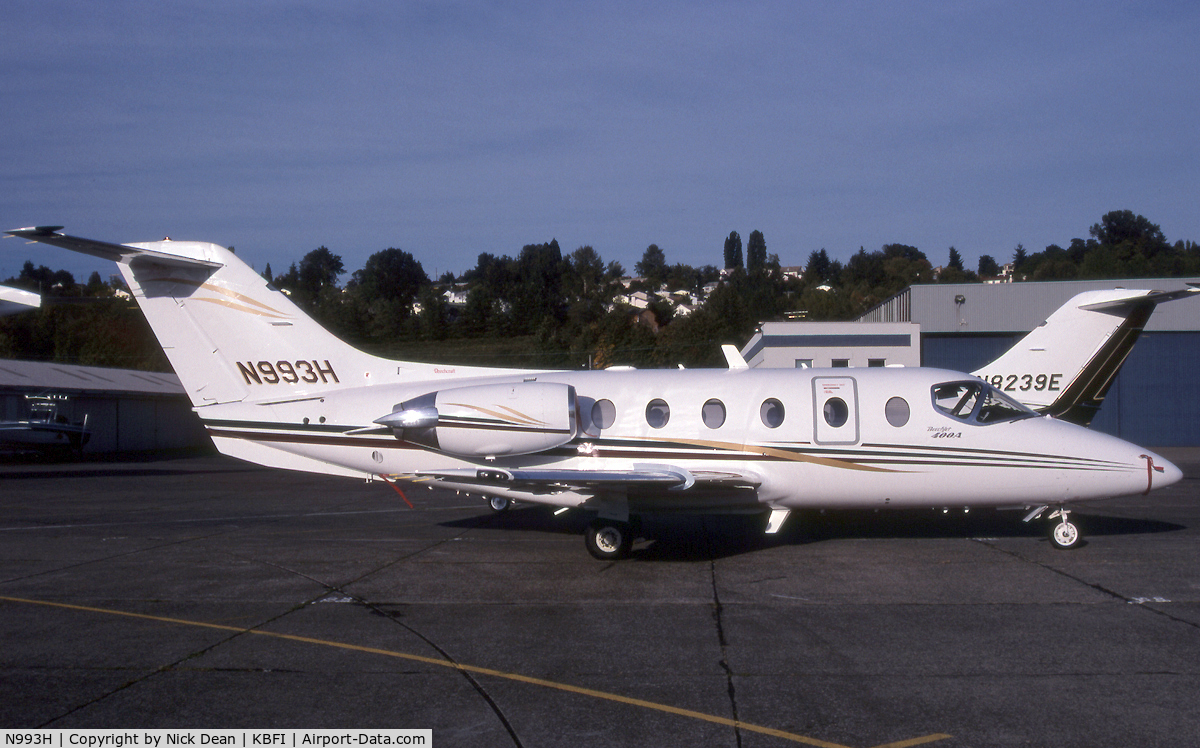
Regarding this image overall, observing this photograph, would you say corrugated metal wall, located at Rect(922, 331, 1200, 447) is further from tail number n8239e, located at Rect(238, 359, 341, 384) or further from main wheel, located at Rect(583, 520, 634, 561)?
tail number n8239e, located at Rect(238, 359, 341, 384)

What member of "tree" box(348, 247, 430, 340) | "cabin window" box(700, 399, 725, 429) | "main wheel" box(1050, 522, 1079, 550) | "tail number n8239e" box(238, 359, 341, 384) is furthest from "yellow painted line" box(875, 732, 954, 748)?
"tree" box(348, 247, 430, 340)

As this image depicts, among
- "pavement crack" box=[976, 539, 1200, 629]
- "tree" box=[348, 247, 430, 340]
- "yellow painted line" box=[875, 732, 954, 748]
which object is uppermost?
"tree" box=[348, 247, 430, 340]

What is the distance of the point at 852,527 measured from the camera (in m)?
15.4

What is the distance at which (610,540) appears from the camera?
12398 mm

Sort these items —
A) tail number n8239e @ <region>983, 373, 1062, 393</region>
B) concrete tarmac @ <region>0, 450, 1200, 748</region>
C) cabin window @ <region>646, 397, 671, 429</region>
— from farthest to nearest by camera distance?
tail number n8239e @ <region>983, 373, 1062, 393</region> → cabin window @ <region>646, 397, 671, 429</region> → concrete tarmac @ <region>0, 450, 1200, 748</region>

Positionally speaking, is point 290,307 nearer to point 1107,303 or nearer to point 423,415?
point 423,415

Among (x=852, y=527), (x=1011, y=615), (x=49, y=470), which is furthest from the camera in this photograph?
(x=49, y=470)

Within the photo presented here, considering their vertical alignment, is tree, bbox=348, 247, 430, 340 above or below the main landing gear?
above

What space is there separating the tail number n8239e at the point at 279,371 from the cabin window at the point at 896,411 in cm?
863

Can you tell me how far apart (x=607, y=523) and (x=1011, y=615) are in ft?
17.6

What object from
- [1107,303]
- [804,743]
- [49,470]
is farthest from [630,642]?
[49,470]

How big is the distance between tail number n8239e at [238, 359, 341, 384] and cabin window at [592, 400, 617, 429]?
445cm

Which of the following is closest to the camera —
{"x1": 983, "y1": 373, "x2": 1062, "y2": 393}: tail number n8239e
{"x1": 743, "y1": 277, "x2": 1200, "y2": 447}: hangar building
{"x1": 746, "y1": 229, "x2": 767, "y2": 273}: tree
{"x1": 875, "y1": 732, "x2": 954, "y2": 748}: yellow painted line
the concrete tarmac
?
{"x1": 875, "y1": 732, "x2": 954, "y2": 748}: yellow painted line

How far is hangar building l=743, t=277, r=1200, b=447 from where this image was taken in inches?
1471
